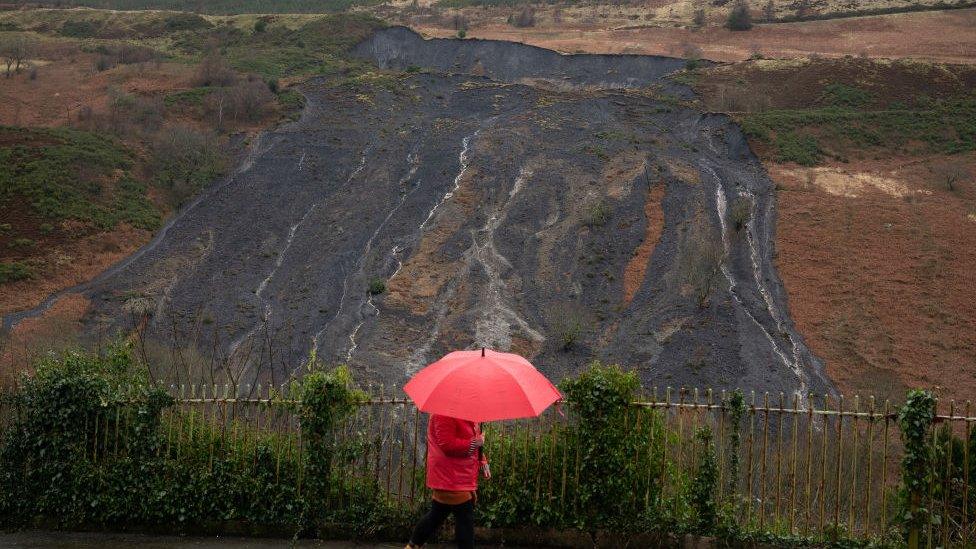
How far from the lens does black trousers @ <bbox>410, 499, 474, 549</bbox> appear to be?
6.91 m

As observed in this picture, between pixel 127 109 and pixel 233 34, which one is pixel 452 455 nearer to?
pixel 127 109

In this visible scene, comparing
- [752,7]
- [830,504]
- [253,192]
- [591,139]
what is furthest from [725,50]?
[830,504]

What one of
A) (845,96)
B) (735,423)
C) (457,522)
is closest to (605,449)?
(735,423)

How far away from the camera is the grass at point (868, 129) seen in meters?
41.4

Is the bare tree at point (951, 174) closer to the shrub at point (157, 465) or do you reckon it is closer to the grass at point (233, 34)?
the grass at point (233, 34)

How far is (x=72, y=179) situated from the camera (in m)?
35.6

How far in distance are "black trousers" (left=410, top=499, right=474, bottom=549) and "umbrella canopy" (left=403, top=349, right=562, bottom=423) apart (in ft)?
3.10

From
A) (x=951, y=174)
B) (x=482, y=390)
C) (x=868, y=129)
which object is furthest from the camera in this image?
(x=868, y=129)

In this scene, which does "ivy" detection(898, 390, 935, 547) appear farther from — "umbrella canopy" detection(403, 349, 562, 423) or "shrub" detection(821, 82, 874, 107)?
"shrub" detection(821, 82, 874, 107)

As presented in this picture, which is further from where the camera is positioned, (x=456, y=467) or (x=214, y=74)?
(x=214, y=74)

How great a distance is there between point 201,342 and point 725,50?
1892 inches

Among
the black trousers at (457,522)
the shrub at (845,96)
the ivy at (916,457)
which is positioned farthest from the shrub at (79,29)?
the ivy at (916,457)

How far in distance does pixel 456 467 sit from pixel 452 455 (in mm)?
114

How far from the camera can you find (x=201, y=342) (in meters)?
24.9
